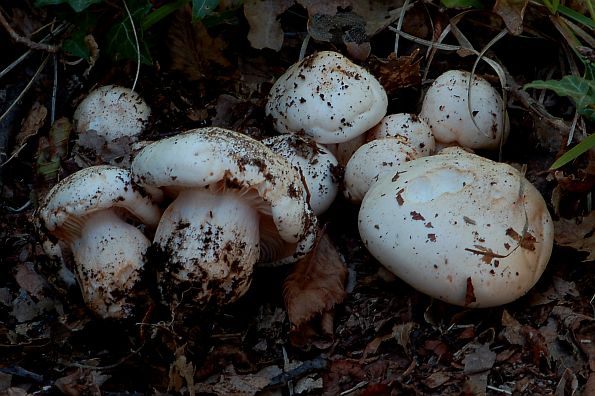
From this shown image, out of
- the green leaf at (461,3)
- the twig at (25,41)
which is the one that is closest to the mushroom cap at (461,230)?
the green leaf at (461,3)

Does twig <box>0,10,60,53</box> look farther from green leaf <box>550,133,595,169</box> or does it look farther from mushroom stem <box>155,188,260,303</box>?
green leaf <box>550,133,595,169</box>

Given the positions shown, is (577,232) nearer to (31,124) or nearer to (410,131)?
(410,131)

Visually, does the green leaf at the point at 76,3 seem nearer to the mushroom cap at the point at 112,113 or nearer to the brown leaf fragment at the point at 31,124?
the mushroom cap at the point at 112,113

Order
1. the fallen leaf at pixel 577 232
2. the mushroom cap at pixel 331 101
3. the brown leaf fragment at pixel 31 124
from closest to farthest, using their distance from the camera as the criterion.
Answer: the fallen leaf at pixel 577 232, the mushroom cap at pixel 331 101, the brown leaf fragment at pixel 31 124

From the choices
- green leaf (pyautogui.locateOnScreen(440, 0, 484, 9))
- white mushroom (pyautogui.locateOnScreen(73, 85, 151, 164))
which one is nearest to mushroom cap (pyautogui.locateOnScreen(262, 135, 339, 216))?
white mushroom (pyautogui.locateOnScreen(73, 85, 151, 164))

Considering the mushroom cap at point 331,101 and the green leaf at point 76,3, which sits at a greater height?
the green leaf at point 76,3
